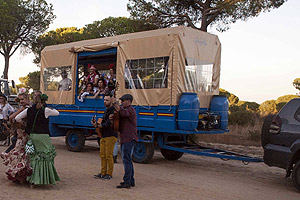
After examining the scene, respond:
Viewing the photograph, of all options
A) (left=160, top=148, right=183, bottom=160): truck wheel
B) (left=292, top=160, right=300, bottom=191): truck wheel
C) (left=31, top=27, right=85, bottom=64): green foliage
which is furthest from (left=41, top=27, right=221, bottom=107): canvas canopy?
(left=31, top=27, right=85, bottom=64): green foliage

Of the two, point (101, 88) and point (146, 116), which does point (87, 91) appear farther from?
point (146, 116)

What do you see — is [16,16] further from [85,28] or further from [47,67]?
[47,67]

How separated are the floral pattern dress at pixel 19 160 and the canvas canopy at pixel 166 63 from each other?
147 inches

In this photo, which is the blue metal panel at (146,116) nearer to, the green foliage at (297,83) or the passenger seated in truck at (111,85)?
the passenger seated in truck at (111,85)

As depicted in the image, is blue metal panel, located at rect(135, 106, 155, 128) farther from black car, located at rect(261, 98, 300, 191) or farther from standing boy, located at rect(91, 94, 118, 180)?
black car, located at rect(261, 98, 300, 191)

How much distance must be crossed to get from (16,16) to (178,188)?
983 inches

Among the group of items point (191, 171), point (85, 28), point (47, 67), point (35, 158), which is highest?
point (85, 28)

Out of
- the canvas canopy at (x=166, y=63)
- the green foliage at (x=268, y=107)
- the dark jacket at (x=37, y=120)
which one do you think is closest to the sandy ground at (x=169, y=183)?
the dark jacket at (x=37, y=120)

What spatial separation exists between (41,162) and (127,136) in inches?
63.1

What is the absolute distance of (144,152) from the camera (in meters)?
9.53

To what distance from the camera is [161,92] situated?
9203 millimetres

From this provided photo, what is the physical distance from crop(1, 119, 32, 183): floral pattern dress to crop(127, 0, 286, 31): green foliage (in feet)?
38.0

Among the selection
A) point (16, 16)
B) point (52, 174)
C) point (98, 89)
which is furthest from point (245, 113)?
point (16, 16)

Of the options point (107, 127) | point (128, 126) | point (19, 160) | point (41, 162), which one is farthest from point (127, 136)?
point (19, 160)
